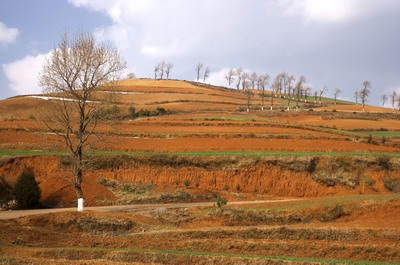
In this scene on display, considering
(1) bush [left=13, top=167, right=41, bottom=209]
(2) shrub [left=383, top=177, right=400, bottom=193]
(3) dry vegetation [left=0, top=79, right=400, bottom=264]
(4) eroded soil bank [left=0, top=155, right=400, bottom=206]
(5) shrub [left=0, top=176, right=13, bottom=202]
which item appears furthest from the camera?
(2) shrub [left=383, top=177, right=400, bottom=193]

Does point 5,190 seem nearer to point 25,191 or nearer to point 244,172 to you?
point 25,191

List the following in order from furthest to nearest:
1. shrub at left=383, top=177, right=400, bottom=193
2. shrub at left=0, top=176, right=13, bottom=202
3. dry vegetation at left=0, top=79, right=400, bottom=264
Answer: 1. shrub at left=383, top=177, right=400, bottom=193
2. shrub at left=0, top=176, right=13, bottom=202
3. dry vegetation at left=0, top=79, right=400, bottom=264

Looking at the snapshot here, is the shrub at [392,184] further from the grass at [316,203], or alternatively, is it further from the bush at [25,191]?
the bush at [25,191]

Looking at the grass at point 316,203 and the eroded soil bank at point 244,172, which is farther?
the eroded soil bank at point 244,172

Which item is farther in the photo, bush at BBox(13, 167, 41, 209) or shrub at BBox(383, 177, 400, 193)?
shrub at BBox(383, 177, 400, 193)

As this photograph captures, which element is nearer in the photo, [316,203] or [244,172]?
[316,203]

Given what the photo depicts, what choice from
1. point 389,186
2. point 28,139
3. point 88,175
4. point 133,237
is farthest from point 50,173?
point 389,186

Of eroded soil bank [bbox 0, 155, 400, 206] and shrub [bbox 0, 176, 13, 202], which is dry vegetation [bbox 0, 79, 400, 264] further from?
shrub [bbox 0, 176, 13, 202]

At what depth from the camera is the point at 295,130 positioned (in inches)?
2092

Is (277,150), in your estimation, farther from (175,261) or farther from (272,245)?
(175,261)

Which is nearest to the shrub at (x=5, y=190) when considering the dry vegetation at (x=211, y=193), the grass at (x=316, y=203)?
the dry vegetation at (x=211, y=193)

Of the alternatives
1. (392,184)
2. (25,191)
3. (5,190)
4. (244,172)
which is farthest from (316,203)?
(5,190)

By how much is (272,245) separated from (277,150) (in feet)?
75.9

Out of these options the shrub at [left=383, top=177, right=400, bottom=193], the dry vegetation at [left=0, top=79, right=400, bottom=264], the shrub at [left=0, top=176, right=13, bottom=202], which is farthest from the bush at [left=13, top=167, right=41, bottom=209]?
the shrub at [left=383, top=177, right=400, bottom=193]
